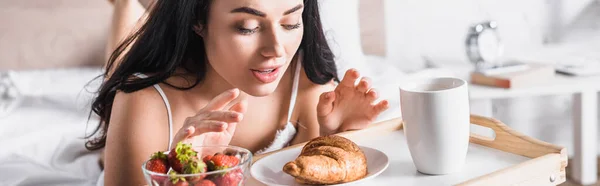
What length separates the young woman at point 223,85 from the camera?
1222mm

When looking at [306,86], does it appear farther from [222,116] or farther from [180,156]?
[180,156]

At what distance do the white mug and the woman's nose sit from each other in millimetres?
249

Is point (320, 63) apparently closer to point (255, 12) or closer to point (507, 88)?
point (255, 12)

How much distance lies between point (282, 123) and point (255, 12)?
1.42ft

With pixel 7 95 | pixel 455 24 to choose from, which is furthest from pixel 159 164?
pixel 455 24

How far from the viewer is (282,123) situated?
5.20 ft

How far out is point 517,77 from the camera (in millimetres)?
2271

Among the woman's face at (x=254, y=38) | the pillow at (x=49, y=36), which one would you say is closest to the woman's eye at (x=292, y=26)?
the woman's face at (x=254, y=38)

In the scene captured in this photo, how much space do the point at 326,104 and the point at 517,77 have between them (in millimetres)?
1085

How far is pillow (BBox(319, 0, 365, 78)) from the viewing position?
230 centimetres

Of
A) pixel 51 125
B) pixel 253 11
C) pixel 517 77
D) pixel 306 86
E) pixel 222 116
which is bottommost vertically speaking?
pixel 517 77

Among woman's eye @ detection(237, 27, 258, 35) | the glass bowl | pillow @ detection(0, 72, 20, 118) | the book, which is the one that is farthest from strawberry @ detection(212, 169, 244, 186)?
the book

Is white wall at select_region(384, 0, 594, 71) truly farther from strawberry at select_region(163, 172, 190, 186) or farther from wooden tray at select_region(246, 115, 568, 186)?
strawberry at select_region(163, 172, 190, 186)

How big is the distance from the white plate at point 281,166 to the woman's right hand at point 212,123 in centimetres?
8
